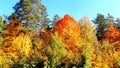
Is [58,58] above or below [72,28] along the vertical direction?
below

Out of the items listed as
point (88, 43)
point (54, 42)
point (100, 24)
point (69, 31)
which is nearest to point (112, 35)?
point (100, 24)

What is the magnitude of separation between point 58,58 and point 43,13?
28.2 meters

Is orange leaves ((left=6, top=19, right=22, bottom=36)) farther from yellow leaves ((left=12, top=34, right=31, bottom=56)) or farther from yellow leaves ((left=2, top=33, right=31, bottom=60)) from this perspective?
yellow leaves ((left=12, top=34, right=31, bottom=56))

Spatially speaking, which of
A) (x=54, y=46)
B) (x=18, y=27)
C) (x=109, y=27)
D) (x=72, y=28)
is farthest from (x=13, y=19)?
(x=109, y=27)

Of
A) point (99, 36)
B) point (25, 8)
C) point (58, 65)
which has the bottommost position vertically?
point (58, 65)

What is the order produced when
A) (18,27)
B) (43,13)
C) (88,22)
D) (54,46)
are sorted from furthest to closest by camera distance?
(43,13)
(88,22)
(18,27)
(54,46)

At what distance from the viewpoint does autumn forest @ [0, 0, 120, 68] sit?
47562 mm

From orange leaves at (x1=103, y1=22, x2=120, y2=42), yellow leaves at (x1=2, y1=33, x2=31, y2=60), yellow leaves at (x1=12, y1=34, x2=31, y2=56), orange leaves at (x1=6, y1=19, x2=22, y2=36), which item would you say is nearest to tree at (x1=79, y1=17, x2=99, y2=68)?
orange leaves at (x1=103, y1=22, x2=120, y2=42)

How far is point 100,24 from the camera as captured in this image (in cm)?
7312

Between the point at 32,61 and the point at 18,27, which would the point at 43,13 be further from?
the point at 32,61

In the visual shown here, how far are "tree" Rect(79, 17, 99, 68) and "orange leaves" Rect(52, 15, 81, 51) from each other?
4.32 ft

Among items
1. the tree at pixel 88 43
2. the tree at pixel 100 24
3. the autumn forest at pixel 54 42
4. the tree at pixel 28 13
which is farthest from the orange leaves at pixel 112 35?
the tree at pixel 28 13

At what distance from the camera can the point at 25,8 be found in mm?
61906

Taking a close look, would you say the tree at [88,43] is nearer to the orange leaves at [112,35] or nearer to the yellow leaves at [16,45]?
the orange leaves at [112,35]
